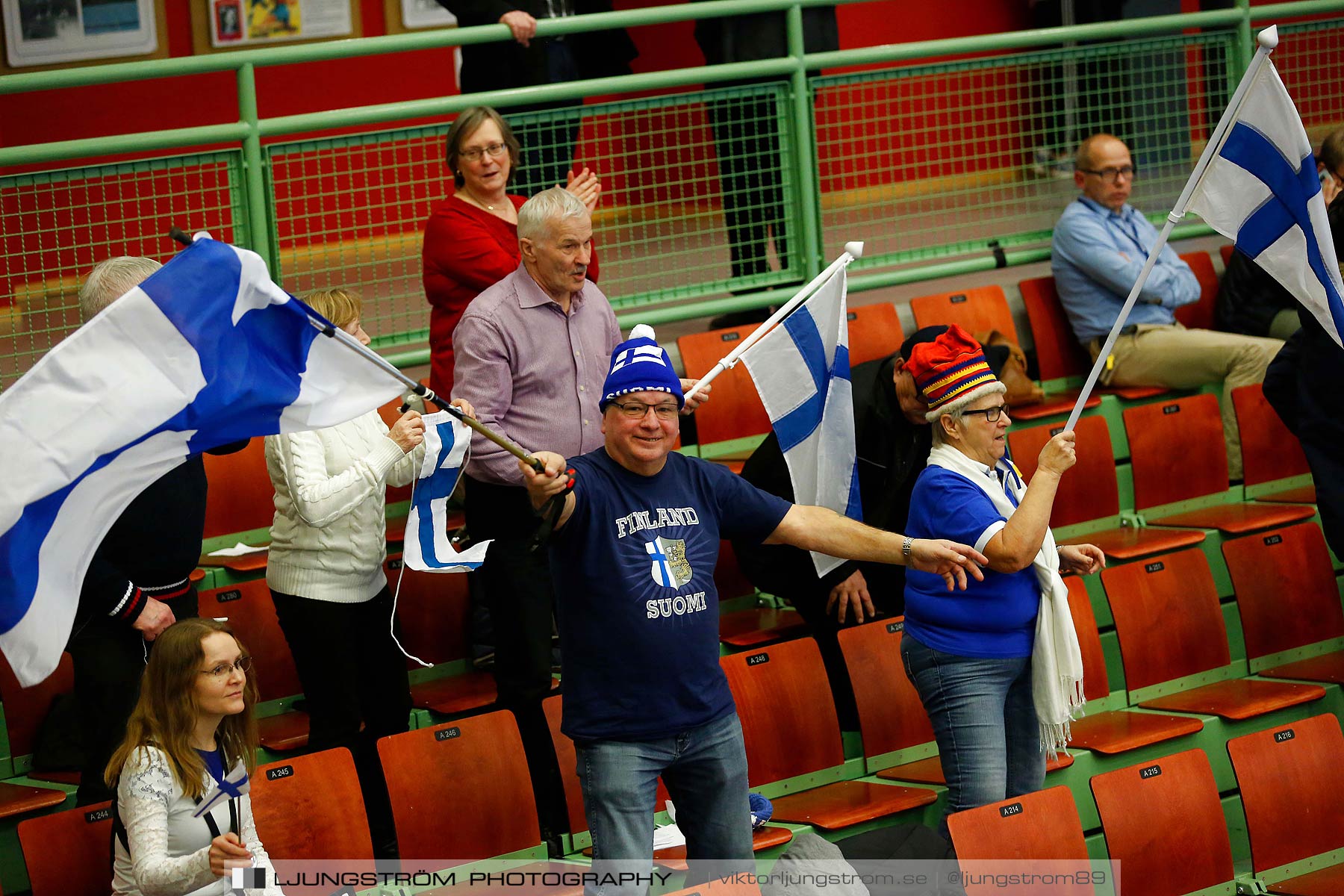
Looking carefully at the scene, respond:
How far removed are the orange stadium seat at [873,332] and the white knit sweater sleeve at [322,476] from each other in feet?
8.34

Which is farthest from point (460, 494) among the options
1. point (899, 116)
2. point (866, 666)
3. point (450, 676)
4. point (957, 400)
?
point (899, 116)

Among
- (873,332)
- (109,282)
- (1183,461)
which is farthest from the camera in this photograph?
(873,332)

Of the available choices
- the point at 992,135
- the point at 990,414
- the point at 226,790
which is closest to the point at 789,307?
the point at 990,414

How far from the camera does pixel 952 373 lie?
4027 mm

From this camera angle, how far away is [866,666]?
4.77 m

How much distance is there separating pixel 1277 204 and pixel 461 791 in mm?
2545

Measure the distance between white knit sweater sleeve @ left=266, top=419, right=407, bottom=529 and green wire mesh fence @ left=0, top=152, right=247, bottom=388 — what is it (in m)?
1.26

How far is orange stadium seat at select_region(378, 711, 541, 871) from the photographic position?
4.07 m

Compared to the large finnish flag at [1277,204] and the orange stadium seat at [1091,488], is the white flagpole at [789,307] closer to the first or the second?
the large finnish flag at [1277,204]

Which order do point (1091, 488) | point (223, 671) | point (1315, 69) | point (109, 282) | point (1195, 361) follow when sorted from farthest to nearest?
point (1315, 69) → point (1195, 361) → point (1091, 488) → point (109, 282) → point (223, 671)

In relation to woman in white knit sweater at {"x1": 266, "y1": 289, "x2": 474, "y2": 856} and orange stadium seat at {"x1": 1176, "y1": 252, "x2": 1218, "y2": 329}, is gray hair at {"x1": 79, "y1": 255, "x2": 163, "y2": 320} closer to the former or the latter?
woman in white knit sweater at {"x1": 266, "y1": 289, "x2": 474, "y2": 856}

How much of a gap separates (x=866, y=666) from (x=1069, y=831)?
0.88 m

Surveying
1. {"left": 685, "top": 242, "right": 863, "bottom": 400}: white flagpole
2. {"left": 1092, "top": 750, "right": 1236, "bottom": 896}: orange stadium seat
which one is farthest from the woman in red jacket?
{"left": 1092, "top": 750, "right": 1236, "bottom": 896}: orange stadium seat

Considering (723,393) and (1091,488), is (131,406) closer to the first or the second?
(723,393)
